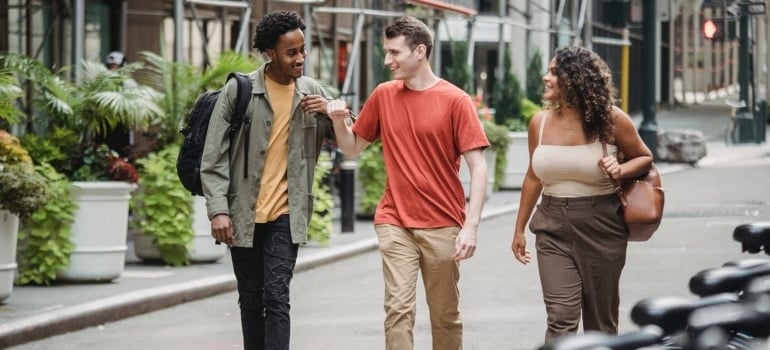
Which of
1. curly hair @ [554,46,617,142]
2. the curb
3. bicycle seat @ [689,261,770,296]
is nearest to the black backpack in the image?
curly hair @ [554,46,617,142]

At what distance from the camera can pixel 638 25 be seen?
30688mm

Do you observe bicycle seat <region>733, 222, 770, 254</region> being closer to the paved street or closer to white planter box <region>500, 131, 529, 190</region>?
the paved street

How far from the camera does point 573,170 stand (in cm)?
678

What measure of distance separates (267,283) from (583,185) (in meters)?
1.49

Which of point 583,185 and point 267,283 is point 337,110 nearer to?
point 267,283

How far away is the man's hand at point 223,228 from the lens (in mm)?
7035

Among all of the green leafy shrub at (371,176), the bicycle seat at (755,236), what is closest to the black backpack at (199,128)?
the bicycle seat at (755,236)

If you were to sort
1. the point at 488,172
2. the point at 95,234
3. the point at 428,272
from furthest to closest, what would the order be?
the point at 488,172 < the point at 95,234 < the point at 428,272

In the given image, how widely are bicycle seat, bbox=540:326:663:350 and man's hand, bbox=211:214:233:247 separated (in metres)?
4.32

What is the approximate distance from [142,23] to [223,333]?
10.0 meters

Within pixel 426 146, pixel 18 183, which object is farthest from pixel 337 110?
pixel 18 183

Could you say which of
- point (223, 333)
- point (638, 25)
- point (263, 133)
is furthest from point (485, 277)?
point (638, 25)

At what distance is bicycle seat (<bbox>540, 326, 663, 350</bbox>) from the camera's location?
2.70 metres

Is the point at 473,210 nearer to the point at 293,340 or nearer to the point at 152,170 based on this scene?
the point at 293,340
